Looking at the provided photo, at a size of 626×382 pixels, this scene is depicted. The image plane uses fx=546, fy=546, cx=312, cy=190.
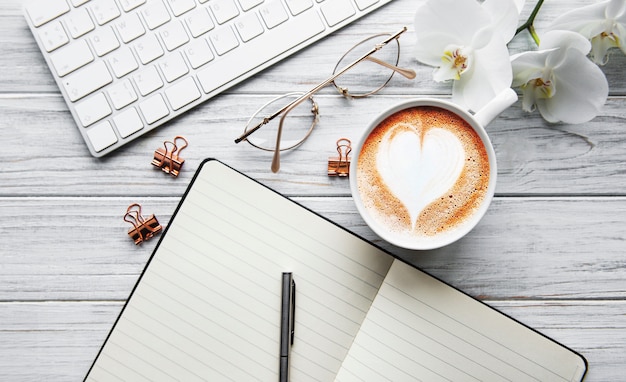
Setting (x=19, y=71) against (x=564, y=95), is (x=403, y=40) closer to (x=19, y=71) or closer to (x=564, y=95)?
(x=564, y=95)

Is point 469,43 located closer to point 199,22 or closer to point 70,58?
point 199,22

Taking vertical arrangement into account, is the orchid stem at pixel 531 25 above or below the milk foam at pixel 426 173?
above

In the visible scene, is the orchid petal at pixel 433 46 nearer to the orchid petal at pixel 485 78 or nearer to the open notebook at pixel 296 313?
the orchid petal at pixel 485 78

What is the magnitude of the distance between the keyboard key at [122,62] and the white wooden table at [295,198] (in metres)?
0.08

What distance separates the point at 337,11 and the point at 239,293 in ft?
1.19

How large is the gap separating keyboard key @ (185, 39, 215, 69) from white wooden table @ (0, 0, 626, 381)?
2.2 inches

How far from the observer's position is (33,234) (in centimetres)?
68

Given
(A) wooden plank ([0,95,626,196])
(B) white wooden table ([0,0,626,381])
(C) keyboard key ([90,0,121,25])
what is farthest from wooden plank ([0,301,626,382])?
(C) keyboard key ([90,0,121,25])

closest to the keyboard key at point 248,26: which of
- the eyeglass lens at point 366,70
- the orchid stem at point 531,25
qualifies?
the eyeglass lens at point 366,70

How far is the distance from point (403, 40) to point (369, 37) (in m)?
0.04

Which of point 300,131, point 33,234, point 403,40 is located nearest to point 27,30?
point 33,234

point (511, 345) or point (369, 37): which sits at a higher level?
point (369, 37)

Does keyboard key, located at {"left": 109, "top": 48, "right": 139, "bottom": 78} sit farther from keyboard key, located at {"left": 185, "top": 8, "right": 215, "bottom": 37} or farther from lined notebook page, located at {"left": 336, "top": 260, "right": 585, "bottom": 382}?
lined notebook page, located at {"left": 336, "top": 260, "right": 585, "bottom": 382}

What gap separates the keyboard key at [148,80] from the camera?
652mm
